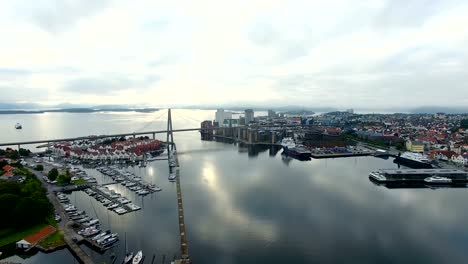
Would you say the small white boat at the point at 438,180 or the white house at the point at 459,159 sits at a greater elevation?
the white house at the point at 459,159

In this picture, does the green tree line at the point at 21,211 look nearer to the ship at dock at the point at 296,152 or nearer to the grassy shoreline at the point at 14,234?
the grassy shoreline at the point at 14,234

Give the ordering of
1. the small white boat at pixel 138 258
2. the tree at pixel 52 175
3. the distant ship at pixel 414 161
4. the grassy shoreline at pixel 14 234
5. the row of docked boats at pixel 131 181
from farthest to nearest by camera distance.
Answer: the distant ship at pixel 414 161 → the tree at pixel 52 175 → the row of docked boats at pixel 131 181 → the grassy shoreline at pixel 14 234 → the small white boat at pixel 138 258

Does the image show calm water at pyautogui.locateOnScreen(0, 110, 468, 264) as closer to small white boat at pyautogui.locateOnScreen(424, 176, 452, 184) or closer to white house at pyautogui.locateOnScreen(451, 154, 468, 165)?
small white boat at pyautogui.locateOnScreen(424, 176, 452, 184)

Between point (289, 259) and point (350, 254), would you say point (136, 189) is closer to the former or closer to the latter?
point (289, 259)

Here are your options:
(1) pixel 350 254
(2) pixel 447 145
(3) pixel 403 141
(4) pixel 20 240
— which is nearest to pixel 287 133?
(3) pixel 403 141

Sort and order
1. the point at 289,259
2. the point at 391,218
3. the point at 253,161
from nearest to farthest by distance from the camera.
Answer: the point at 289,259 → the point at 391,218 → the point at 253,161

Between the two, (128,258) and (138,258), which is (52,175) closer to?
(128,258)

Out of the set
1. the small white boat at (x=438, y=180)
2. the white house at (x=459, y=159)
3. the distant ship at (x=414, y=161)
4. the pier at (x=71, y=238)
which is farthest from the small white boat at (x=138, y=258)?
the white house at (x=459, y=159)

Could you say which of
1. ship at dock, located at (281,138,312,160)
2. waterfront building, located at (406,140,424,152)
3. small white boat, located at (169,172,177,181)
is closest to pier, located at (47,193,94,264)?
small white boat, located at (169,172,177,181)
